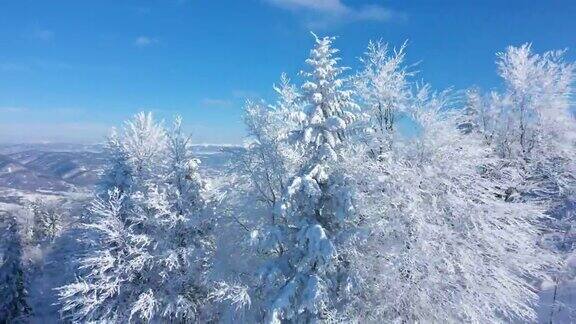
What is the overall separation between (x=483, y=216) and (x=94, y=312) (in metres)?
16.7

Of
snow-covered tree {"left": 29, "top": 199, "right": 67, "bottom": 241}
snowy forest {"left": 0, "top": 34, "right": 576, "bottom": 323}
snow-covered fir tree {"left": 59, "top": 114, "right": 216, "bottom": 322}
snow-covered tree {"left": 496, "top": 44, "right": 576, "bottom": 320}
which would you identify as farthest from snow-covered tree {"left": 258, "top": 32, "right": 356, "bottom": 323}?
snow-covered tree {"left": 29, "top": 199, "right": 67, "bottom": 241}

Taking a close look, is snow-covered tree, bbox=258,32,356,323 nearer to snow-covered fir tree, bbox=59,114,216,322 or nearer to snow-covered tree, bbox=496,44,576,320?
snow-covered fir tree, bbox=59,114,216,322

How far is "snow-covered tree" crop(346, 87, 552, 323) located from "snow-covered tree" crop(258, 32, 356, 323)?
0.76 meters

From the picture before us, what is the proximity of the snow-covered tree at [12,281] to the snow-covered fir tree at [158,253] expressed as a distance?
15.5 m

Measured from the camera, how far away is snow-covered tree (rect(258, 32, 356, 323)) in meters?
14.9

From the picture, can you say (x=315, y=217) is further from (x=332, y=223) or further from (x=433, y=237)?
(x=433, y=237)

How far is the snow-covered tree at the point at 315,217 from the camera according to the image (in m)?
14.9

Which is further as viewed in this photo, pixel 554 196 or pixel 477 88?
pixel 477 88

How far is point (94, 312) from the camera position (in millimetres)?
20484

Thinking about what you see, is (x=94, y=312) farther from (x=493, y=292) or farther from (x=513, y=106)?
(x=513, y=106)

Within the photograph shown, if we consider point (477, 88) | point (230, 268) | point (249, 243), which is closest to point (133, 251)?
point (230, 268)

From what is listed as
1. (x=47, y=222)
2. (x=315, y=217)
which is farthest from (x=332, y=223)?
(x=47, y=222)

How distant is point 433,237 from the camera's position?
14.7 metres

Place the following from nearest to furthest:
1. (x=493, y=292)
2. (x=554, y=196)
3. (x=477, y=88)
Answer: (x=493, y=292) < (x=554, y=196) < (x=477, y=88)
